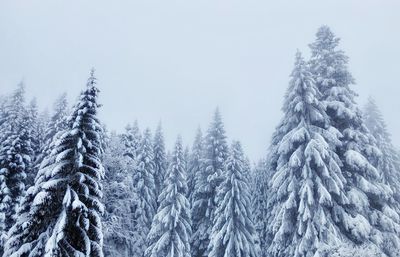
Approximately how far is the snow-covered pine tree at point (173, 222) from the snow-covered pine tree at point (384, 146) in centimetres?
1879

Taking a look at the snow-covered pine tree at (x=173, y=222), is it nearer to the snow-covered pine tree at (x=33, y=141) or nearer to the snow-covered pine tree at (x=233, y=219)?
the snow-covered pine tree at (x=233, y=219)

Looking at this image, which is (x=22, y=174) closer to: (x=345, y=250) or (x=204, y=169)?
(x=204, y=169)

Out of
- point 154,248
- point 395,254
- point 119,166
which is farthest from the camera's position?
point 154,248

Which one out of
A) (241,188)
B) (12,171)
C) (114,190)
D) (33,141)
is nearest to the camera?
(114,190)

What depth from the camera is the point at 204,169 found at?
Result: 129ft

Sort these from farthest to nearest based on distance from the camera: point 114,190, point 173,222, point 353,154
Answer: point 173,222
point 114,190
point 353,154

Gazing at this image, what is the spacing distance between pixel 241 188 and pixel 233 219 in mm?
3084

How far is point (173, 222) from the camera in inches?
1362

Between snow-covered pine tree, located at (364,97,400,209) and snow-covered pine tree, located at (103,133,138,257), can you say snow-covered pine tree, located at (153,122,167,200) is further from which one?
snow-covered pine tree, located at (364,97,400,209)

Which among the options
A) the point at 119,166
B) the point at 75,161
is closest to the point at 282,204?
the point at 119,166

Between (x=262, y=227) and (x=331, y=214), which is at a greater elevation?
(x=262, y=227)

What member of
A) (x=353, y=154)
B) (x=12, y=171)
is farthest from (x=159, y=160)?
(x=353, y=154)

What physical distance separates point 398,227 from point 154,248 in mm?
21884

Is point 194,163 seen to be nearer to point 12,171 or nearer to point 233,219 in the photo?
point 233,219
